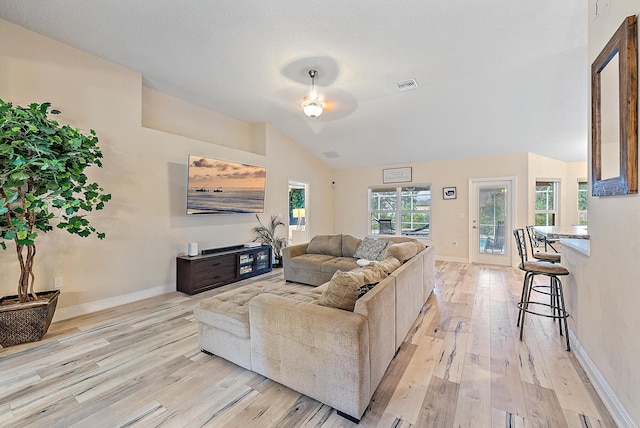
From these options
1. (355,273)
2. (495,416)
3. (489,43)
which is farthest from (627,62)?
(495,416)

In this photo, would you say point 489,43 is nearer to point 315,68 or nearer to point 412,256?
point 315,68

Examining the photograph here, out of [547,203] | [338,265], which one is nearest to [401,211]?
[547,203]

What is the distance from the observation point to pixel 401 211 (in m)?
7.18

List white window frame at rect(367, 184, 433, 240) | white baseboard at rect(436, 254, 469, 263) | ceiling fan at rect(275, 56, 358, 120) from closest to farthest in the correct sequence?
ceiling fan at rect(275, 56, 358, 120) → white baseboard at rect(436, 254, 469, 263) → white window frame at rect(367, 184, 433, 240)

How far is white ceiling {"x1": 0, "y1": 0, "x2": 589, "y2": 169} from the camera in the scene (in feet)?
8.31

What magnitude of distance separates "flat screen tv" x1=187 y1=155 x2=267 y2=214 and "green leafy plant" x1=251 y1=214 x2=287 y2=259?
1.53 feet

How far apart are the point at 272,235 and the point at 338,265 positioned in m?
2.03

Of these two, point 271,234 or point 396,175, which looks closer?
point 271,234

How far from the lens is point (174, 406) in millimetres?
1729

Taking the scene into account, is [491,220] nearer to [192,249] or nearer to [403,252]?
[403,252]

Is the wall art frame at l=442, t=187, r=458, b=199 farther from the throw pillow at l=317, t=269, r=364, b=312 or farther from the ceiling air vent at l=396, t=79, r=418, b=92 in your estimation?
the throw pillow at l=317, t=269, r=364, b=312

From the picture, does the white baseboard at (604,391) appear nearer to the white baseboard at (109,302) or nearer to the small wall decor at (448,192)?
the small wall decor at (448,192)

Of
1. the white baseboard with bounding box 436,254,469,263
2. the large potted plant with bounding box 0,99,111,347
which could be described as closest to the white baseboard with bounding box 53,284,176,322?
the large potted plant with bounding box 0,99,111,347

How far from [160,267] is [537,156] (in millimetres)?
7406
